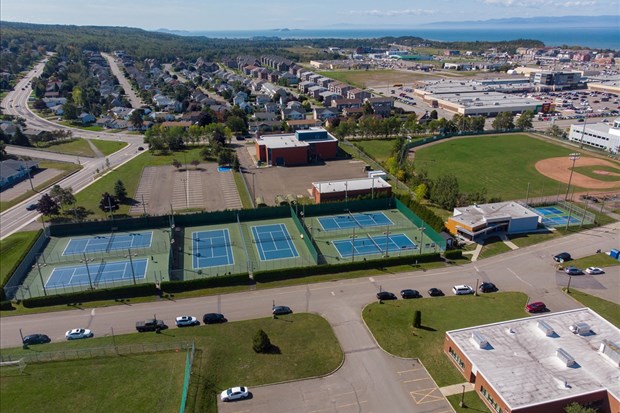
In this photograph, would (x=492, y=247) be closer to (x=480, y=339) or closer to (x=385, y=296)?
(x=385, y=296)

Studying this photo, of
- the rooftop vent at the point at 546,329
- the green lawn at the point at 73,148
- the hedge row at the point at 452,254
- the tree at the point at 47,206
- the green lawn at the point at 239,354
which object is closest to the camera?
the green lawn at the point at 239,354

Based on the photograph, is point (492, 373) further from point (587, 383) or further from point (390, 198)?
point (390, 198)

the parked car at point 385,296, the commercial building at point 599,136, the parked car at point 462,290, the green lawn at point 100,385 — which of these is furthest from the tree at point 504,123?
the green lawn at point 100,385

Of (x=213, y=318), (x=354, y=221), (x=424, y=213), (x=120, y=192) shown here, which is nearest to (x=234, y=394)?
(x=213, y=318)

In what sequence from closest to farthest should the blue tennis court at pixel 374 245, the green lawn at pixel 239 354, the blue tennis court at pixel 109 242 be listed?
1. the green lawn at pixel 239 354
2. the blue tennis court at pixel 374 245
3. the blue tennis court at pixel 109 242

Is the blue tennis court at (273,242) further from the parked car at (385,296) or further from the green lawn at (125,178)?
the green lawn at (125,178)

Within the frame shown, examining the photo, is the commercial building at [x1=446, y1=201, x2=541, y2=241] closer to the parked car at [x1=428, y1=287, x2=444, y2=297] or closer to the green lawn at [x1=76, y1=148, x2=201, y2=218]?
the parked car at [x1=428, y1=287, x2=444, y2=297]

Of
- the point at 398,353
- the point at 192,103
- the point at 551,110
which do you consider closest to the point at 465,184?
A: the point at 398,353
